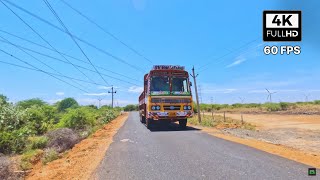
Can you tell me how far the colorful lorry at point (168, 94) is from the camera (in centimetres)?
2178

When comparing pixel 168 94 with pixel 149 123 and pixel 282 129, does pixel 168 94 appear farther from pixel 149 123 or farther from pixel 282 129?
pixel 282 129

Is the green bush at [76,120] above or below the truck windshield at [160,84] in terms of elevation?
below

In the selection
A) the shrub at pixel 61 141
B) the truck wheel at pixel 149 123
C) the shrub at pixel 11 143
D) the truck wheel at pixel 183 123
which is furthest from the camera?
the truck wheel at pixel 183 123

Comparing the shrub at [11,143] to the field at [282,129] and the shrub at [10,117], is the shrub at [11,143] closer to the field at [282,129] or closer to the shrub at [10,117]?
the shrub at [10,117]

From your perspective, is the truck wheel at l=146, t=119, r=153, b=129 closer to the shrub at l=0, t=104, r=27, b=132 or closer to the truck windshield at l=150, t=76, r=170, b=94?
the truck windshield at l=150, t=76, r=170, b=94

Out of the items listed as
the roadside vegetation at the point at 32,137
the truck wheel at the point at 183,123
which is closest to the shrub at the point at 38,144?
the roadside vegetation at the point at 32,137

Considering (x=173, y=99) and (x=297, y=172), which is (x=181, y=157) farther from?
(x=173, y=99)

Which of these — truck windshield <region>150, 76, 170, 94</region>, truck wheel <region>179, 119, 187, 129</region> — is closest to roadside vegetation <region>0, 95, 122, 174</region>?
truck windshield <region>150, 76, 170, 94</region>

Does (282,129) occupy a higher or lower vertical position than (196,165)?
lower

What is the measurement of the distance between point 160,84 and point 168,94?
2.85ft

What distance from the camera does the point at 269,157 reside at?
10750 millimetres

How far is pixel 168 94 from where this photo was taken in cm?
2191

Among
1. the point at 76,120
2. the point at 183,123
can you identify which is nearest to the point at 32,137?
the point at 183,123

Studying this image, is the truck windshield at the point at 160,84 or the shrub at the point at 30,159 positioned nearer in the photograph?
the shrub at the point at 30,159
